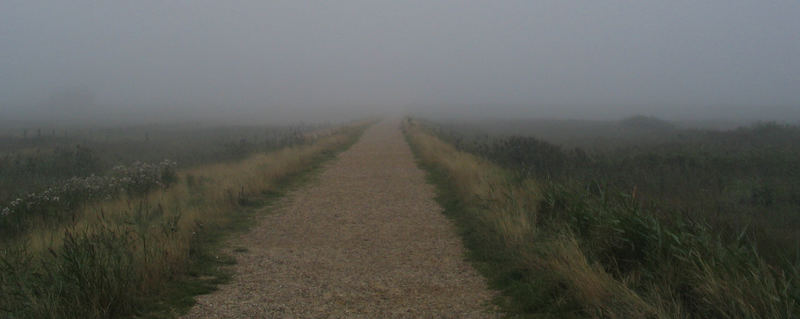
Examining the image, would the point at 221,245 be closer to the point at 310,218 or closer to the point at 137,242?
the point at 137,242

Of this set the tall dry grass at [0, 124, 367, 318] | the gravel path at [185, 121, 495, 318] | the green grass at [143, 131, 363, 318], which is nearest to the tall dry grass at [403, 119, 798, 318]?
the gravel path at [185, 121, 495, 318]

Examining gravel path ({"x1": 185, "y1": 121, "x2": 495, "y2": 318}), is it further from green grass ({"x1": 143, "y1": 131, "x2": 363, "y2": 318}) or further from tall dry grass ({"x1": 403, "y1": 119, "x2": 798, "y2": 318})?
tall dry grass ({"x1": 403, "y1": 119, "x2": 798, "y2": 318})

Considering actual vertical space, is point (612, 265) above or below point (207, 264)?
above

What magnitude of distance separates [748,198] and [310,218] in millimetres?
8603

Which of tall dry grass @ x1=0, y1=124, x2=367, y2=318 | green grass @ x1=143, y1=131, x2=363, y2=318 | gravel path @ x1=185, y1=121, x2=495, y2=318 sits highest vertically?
tall dry grass @ x1=0, y1=124, x2=367, y2=318

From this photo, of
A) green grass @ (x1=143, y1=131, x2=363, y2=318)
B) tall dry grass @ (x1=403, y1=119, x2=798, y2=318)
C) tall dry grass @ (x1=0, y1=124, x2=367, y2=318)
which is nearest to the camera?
tall dry grass @ (x1=403, y1=119, x2=798, y2=318)

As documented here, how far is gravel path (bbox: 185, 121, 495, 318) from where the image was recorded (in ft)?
13.5

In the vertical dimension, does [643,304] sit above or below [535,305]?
above

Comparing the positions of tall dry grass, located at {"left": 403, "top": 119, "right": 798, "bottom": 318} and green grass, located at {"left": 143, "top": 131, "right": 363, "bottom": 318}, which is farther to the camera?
green grass, located at {"left": 143, "top": 131, "right": 363, "bottom": 318}

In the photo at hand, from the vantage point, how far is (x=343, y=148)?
74.8 feet

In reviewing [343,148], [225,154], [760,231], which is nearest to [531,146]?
[343,148]

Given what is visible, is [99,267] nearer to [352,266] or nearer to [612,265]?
[352,266]

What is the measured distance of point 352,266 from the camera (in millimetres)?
5375

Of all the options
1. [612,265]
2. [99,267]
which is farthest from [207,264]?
[612,265]
